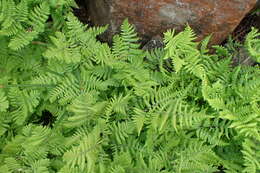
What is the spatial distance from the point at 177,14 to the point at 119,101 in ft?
4.20

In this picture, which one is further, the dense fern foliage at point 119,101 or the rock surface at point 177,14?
the rock surface at point 177,14

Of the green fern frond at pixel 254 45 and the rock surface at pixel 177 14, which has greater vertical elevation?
the rock surface at pixel 177 14

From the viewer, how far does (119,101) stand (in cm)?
362

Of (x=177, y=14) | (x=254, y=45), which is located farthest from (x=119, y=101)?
(x=254, y=45)

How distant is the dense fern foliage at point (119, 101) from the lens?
350cm

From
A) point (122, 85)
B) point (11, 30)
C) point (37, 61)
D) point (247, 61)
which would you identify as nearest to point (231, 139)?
point (247, 61)

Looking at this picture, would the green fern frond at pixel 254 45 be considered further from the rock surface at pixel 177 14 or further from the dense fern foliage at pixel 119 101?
the rock surface at pixel 177 14

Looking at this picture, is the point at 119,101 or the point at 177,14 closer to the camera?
the point at 119,101

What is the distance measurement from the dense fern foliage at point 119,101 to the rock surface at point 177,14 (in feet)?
0.81

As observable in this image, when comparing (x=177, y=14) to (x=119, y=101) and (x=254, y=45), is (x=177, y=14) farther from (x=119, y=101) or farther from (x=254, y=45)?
(x=119, y=101)

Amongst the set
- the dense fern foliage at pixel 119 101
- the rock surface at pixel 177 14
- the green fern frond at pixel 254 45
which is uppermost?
the rock surface at pixel 177 14

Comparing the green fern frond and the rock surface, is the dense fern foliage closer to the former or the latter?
the green fern frond

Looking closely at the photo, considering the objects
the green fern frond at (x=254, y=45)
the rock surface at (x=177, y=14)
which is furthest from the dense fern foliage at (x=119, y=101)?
the rock surface at (x=177, y=14)

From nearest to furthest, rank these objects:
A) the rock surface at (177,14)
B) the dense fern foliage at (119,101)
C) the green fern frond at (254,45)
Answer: the dense fern foliage at (119,101), the green fern frond at (254,45), the rock surface at (177,14)
